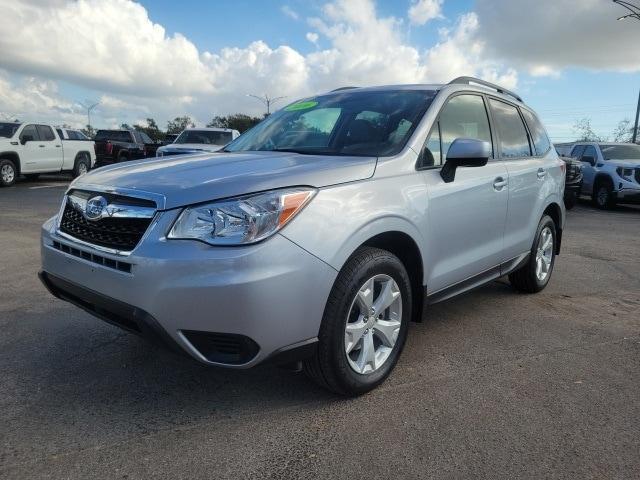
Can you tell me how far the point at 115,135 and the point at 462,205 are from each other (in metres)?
20.8

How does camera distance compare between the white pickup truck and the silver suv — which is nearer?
the silver suv

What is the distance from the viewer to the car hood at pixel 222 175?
7.97 feet

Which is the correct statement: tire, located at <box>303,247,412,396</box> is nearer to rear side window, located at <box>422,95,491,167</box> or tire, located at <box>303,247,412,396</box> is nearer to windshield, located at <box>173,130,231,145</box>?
rear side window, located at <box>422,95,491,167</box>

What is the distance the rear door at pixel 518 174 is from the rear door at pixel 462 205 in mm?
162

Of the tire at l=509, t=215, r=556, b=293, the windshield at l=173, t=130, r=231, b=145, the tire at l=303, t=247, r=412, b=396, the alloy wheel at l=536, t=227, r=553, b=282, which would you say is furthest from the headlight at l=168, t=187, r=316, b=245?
the windshield at l=173, t=130, r=231, b=145

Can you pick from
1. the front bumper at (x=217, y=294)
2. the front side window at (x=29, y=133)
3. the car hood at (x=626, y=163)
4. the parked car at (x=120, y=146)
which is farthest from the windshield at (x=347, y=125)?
the parked car at (x=120, y=146)

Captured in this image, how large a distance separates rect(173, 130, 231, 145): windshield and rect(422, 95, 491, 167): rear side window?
10874 millimetres

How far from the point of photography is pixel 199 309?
230 cm

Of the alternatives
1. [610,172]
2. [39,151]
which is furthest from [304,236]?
[39,151]

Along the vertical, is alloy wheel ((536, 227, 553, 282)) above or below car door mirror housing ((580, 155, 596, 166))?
below

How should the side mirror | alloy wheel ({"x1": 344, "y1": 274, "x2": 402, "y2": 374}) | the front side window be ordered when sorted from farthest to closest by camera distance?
the front side window, the side mirror, alloy wheel ({"x1": 344, "y1": 274, "x2": 402, "y2": 374})

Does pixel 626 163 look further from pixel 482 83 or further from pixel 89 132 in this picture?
pixel 89 132

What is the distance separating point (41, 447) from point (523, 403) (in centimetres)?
245

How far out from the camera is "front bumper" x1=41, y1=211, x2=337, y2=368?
7.48 ft
